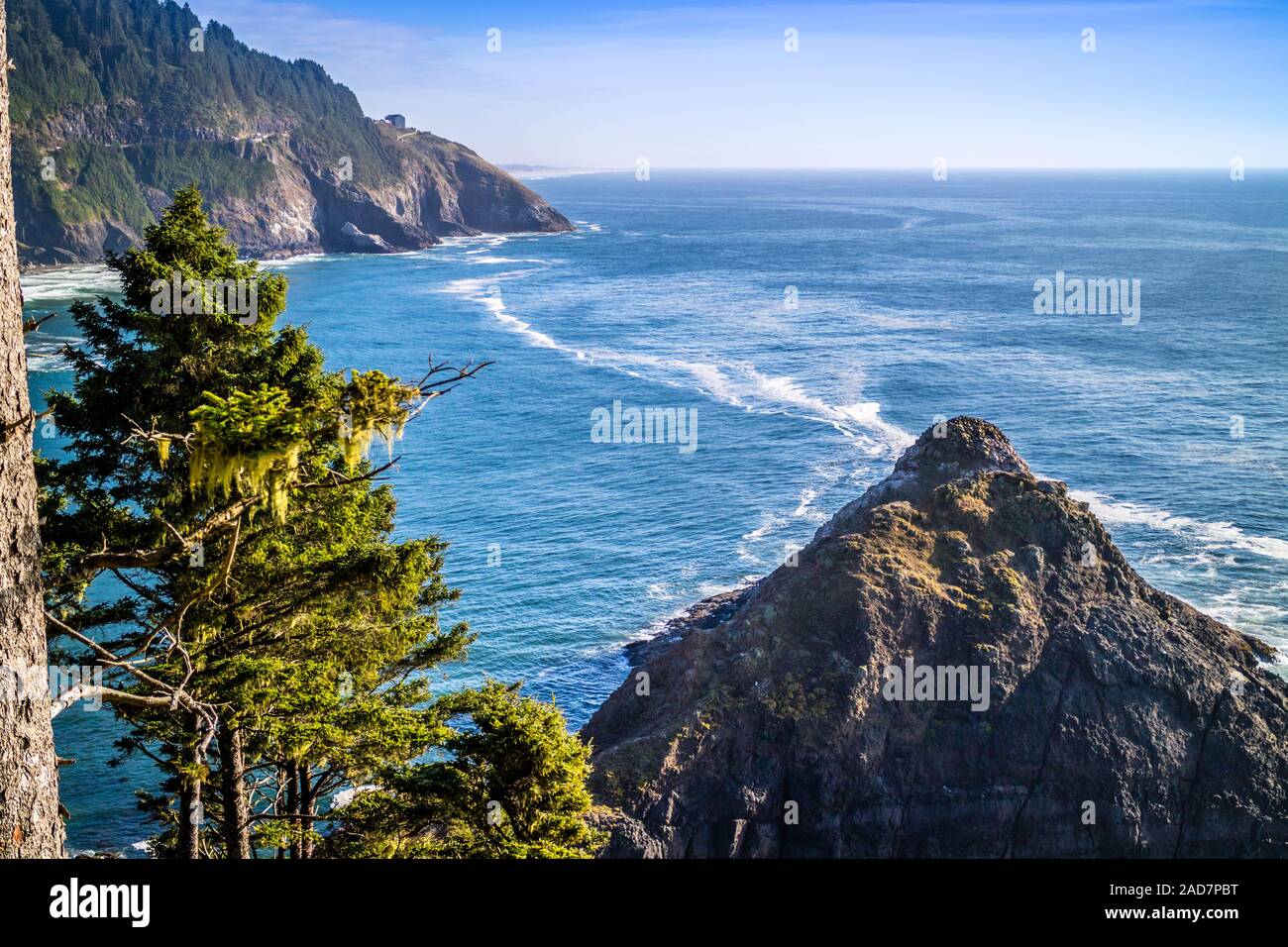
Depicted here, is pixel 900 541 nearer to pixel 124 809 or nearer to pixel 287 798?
pixel 287 798

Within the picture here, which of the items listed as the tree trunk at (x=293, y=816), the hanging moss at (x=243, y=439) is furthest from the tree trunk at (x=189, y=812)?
the hanging moss at (x=243, y=439)

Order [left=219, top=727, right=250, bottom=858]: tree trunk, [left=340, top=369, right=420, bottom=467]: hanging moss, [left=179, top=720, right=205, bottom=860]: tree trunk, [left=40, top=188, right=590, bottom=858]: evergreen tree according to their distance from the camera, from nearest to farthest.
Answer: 1. [left=340, top=369, right=420, bottom=467]: hanging moss
2. [left=40, top=188, right=590, bottom=858]: evergreen tree
3. [left=179, top=720, right=205, bottom=860]: tree trunk
4. [left=219, top=727, right=250, bottom=858]: tree trunk

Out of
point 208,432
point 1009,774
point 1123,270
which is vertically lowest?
point 1009,774

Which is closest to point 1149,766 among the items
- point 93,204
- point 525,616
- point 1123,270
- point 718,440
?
point 525,616

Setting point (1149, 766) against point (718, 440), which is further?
point (718, 440)

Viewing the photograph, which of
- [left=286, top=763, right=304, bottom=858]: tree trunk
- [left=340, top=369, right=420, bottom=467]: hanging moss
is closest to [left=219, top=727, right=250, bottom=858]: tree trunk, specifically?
[left=286, top=763, right=304, bottom=858]: tree trunk

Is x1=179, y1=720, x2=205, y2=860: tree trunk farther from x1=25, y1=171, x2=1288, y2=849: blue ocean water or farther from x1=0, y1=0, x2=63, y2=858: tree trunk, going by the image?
x1=25, y1=171, x2=1288, y2=849: blue ocean water
